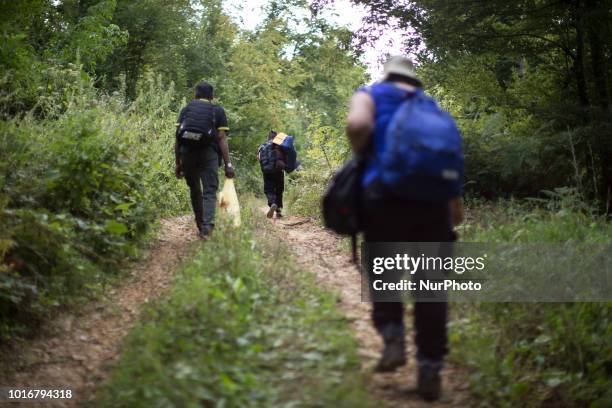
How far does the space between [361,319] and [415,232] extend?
1860 millimetres

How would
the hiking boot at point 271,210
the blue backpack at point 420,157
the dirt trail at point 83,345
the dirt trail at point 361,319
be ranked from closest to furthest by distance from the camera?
the blue backpack at point 420,157 → the dirt trail at point 361,319 → the dirt trail at point 83,345 → the hiking boot at point 271,210

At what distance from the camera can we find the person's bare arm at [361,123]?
3.90 metres

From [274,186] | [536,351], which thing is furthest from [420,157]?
[274,186]

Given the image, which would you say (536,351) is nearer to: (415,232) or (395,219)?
(415,232)

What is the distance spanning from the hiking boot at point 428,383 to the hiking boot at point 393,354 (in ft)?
0.49

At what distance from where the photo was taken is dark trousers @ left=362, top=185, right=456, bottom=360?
152 inches

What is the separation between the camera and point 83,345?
230 inches

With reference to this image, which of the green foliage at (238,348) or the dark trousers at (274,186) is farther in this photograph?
the dark trousers at (274,186)

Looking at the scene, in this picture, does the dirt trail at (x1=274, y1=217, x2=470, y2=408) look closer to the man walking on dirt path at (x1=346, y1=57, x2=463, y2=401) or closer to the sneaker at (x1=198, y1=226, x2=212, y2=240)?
the man walking on dirt path at (x1=346, y1=57, x2=463, y2=401)

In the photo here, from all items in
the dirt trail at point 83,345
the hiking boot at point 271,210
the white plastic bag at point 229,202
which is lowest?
the dirt trail at point 83,345

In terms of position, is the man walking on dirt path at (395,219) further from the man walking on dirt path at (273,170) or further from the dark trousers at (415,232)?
the man walking on dirt path at (273,170)

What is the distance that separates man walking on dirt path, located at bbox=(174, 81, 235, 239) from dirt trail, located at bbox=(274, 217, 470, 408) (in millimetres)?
1428

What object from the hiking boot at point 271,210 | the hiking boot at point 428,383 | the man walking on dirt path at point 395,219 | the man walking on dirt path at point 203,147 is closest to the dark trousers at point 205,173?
the man walking on dirt path at point 203,147

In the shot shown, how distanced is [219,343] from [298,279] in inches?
76.2
